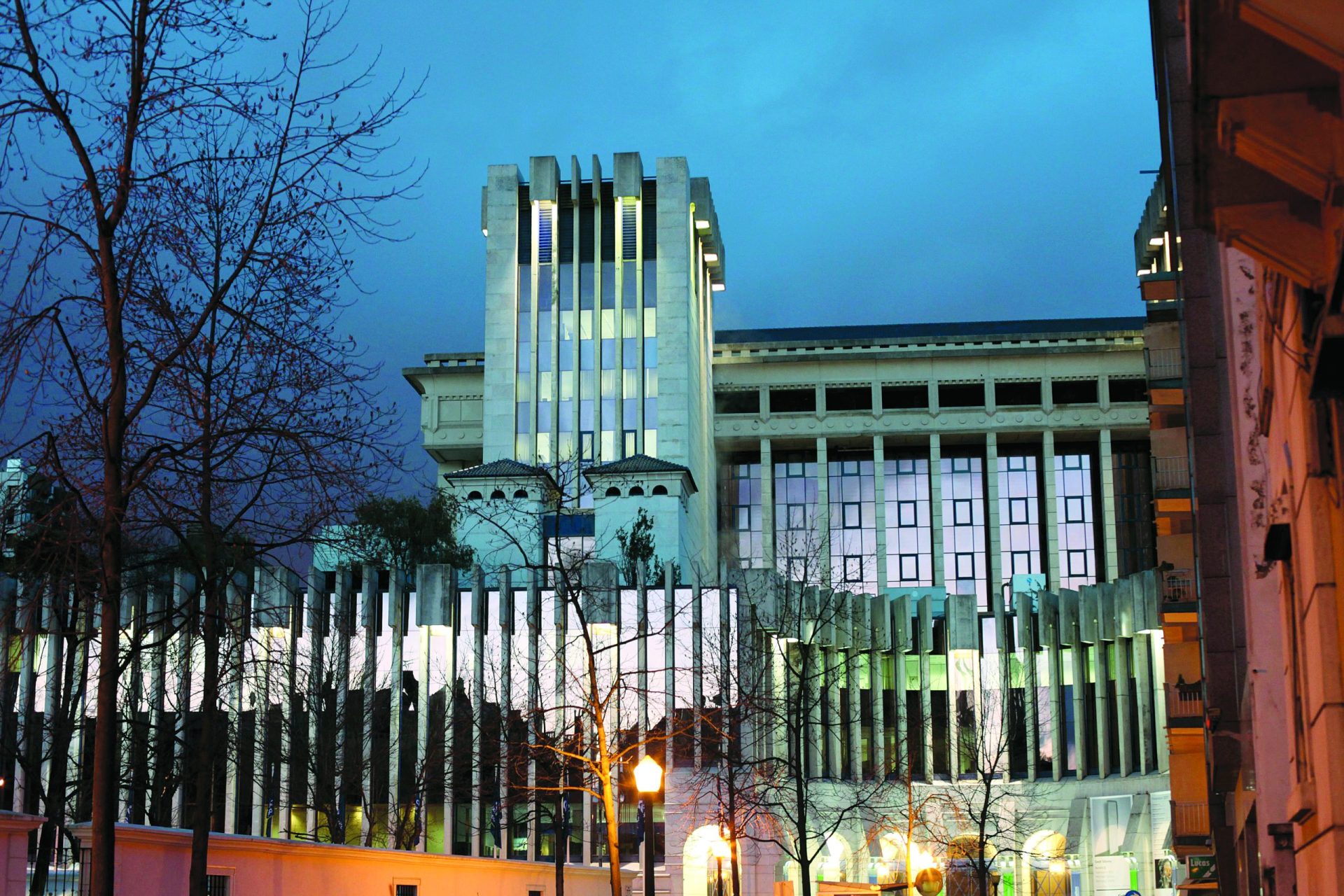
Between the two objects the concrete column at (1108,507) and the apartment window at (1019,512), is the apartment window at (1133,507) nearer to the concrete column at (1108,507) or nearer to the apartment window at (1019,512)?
the concrete column at (1108,507)

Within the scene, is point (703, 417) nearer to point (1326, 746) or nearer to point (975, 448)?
point (975, 448)

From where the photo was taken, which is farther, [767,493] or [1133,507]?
[767,493]

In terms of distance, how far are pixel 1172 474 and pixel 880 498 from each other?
212ft

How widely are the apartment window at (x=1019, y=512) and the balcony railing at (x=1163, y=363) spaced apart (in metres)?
64.9

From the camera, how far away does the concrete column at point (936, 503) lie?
10419 centimetres

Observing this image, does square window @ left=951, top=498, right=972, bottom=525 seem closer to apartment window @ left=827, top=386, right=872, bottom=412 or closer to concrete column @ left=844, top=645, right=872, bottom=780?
apartment window @ left=827, top=386, right=872, bottom=412

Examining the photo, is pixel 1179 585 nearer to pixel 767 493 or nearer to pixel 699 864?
pixel 699 864

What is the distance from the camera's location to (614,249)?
9506cm

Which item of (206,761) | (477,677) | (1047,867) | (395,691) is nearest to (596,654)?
(477,677)

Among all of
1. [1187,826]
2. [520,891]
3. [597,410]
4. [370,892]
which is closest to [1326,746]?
[370,892]

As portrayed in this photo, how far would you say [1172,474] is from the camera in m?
40.6

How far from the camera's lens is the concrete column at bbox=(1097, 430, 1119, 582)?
101125 mm

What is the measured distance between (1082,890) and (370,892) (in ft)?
151

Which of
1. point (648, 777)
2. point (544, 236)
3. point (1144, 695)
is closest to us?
point (648, 777)
